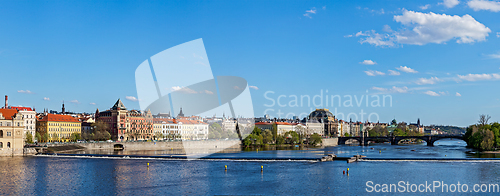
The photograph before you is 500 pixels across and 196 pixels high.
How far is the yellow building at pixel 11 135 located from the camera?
73.6m

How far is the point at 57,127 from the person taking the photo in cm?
11712

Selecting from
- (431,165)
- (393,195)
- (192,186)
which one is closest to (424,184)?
(393,195)

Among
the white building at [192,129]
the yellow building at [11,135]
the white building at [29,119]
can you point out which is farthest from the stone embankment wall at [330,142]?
the yellow building at [11,135]

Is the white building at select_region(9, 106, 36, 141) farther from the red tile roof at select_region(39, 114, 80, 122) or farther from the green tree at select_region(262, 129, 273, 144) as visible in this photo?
the green tree at select_region(262, 129, 273, 144)

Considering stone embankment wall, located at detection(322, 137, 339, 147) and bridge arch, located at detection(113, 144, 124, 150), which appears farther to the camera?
stone embankment wall, located at detection(322, 137, 339, 147)

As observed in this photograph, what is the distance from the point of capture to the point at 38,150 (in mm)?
79188

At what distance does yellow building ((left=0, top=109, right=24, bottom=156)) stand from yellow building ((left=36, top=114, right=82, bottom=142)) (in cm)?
3632

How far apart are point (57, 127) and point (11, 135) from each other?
1728 inches

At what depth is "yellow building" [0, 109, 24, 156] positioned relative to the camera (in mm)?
73625

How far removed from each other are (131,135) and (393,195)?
102 meters

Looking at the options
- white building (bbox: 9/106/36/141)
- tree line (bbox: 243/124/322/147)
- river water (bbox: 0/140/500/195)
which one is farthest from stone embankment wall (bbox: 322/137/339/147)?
white building (bbox: 9/106/36/141)

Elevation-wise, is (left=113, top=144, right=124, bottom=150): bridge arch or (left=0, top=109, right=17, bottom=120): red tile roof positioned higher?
(left=0, top=109, right=17, bottom=120): red tile roof

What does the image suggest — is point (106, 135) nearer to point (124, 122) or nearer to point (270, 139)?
point (124, 122)

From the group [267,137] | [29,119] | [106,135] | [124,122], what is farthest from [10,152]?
[267,137]
